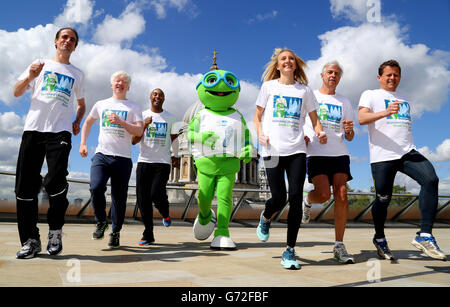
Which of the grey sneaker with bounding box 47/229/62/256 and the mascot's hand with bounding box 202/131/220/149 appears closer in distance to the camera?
the grey sneaker with bounding box 47/229/62/256

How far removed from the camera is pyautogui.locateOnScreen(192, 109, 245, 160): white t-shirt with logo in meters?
4.81

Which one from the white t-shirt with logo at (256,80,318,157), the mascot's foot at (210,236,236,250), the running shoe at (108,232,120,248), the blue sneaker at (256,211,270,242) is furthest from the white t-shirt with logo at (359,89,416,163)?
the running shoe at (108,232,120,248)

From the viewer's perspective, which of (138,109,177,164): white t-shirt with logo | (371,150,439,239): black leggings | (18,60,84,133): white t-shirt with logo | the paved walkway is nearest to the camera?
the paved walkway

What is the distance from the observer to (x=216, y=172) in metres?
4.79

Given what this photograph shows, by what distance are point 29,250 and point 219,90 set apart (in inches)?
112

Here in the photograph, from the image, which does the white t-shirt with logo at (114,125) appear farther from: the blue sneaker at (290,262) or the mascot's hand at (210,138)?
the blue sneaker at (290,262)

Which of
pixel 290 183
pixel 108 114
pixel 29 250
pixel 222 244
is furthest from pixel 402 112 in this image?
pixel 29 250

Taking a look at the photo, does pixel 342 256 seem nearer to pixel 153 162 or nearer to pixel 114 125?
pixel 153 162

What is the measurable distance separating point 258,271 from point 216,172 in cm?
197

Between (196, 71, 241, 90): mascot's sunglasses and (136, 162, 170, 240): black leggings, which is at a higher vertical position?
(196, 71, 241, 90): mascot's sunglasses

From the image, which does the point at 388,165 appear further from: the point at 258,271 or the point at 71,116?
the point at 71,116

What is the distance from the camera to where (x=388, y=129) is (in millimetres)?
4266

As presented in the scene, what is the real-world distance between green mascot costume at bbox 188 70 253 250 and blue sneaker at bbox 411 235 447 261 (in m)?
2.15

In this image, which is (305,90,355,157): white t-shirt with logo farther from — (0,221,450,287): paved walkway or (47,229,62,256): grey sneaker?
(47,229,62,256): grey sneaker
